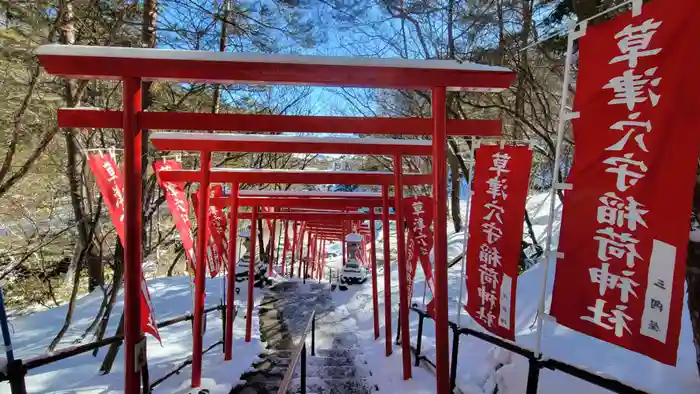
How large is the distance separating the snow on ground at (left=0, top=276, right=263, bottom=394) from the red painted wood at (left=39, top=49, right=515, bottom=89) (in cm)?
330

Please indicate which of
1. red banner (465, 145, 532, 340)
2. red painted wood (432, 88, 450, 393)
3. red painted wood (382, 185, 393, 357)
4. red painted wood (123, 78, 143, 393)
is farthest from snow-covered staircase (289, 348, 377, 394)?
red painted wood (123, 78, 143, 393)

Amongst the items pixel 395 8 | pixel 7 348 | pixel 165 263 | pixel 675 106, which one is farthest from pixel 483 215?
pixel 165 263

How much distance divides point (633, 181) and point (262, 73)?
9.55 ft

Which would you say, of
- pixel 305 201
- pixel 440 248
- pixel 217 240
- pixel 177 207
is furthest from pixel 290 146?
pixel 305 201

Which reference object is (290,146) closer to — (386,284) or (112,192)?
(112,192)

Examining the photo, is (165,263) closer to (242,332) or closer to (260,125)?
(242,332)

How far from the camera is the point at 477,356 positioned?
19.4 ft

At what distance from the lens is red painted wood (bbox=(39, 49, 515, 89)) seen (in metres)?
3.52

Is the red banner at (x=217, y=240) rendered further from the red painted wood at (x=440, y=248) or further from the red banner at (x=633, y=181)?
the red banner at (x=633, y=181)

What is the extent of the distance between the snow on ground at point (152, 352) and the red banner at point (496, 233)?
3854mm

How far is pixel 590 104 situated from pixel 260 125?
296 centimetres

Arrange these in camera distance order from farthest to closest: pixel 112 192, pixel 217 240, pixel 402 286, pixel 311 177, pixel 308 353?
pixel 217 240
pixel 308 353
pixel 311 177
pixel 402 286
pixel 112 192

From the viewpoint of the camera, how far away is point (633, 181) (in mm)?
2377

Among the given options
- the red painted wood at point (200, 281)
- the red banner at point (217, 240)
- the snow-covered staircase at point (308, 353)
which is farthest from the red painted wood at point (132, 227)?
the red banner at point (217, 240)
